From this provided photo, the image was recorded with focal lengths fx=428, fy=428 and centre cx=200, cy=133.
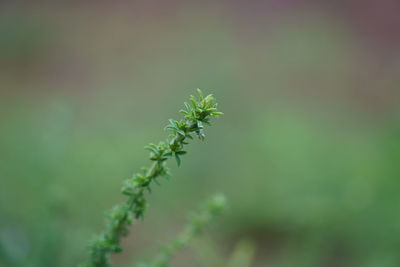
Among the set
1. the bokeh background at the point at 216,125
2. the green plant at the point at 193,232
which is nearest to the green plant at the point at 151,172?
the green plant at the point at 193,232

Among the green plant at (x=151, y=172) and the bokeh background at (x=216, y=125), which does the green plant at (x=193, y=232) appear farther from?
the bokeh background at (x=216, y=125)

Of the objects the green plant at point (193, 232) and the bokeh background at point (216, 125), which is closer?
the green plant at point (193, 232)

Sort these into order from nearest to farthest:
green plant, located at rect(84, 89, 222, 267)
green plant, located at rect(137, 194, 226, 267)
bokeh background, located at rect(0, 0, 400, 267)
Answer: green plant, located at rect(84, 89, 222, 267)
green plant, located at rect(137, 194, 226, 267)
bokeh background, located at rect(0, 0, 400, 267)

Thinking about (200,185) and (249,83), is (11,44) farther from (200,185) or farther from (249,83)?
(200,185)

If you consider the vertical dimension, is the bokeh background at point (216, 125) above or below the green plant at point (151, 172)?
above

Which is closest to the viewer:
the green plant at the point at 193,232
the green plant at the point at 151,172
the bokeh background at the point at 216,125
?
the green plant at the point at 151,172

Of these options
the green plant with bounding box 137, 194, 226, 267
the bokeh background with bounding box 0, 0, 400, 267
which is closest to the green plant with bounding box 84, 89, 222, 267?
the green plant with bounding box 137, 194, 226, 267

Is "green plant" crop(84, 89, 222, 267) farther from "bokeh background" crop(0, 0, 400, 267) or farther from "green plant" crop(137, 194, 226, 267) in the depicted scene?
"bokeh background" crop(0, 0, 400, 267)
